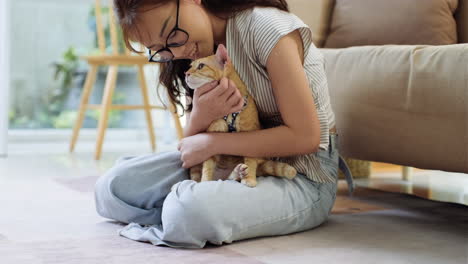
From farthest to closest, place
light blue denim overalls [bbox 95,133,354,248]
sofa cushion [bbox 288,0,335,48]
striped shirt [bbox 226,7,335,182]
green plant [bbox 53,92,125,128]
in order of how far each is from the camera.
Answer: green plant [bbox 53,92,125,128] → sofa cushion [bbox 288,0,335,48] → striped shirt [bbox 226,7,335,182] → light blue denim overalls [bbox 95,133,354,248]

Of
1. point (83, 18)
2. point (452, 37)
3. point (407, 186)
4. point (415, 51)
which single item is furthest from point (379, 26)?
point (83, 18)

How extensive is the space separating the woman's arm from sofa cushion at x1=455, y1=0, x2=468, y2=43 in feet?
2.18

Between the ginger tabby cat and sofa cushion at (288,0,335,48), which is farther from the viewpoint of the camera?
sofa cushion at (288,0,335,48)

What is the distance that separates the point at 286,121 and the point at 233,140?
4.2 inches

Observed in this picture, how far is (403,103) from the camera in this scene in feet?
3.90

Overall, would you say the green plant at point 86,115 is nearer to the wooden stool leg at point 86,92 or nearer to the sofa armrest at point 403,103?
the wooden stool leg at point 86,92

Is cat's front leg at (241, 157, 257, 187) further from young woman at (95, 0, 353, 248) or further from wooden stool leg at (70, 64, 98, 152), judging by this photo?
wooden stool leg at (70, 64, 98, 152)

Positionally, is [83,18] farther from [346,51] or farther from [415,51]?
[415,51]

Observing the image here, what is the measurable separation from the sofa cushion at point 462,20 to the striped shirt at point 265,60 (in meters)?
0.56

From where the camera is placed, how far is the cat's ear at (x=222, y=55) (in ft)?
3.39

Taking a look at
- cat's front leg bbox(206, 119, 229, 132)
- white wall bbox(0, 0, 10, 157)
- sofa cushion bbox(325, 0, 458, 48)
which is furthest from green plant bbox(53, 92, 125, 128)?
cat's front leg bbox(206, 119, 229, 132)

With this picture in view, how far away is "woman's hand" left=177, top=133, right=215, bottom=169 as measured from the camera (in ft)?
3.52

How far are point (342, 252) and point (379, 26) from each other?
0.80 m

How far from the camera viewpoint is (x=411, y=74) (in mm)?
1166
